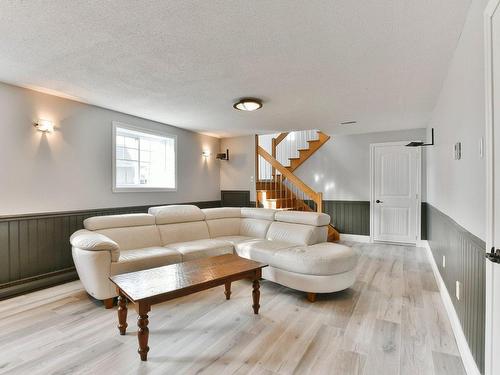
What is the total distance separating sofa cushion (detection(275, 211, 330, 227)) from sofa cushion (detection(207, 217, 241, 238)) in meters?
0.79

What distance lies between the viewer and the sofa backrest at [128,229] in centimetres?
339

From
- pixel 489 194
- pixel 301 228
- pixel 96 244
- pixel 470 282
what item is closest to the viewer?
pixel 489 194

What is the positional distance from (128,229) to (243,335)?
2.20 meters

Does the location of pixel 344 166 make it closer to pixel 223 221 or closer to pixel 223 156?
pixel 223 156

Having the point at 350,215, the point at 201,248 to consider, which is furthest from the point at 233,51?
the point at 350,215

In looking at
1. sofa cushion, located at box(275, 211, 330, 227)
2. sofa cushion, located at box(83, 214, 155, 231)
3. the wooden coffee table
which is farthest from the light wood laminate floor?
sofa cushion, located at box(275, 211, 330, 227)

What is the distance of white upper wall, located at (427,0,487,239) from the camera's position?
162 cm

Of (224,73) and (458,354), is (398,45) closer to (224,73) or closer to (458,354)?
(224,73)

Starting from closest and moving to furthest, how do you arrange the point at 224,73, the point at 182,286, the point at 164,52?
the point at 182,286, the point at 164,52, the point at 224,73

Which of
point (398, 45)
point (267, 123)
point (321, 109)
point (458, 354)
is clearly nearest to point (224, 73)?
point (398, 45)

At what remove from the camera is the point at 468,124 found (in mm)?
1912

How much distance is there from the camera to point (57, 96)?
3555 mm

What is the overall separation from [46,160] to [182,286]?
8.96 feet

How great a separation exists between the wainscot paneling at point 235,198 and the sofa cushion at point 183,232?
200 cm
